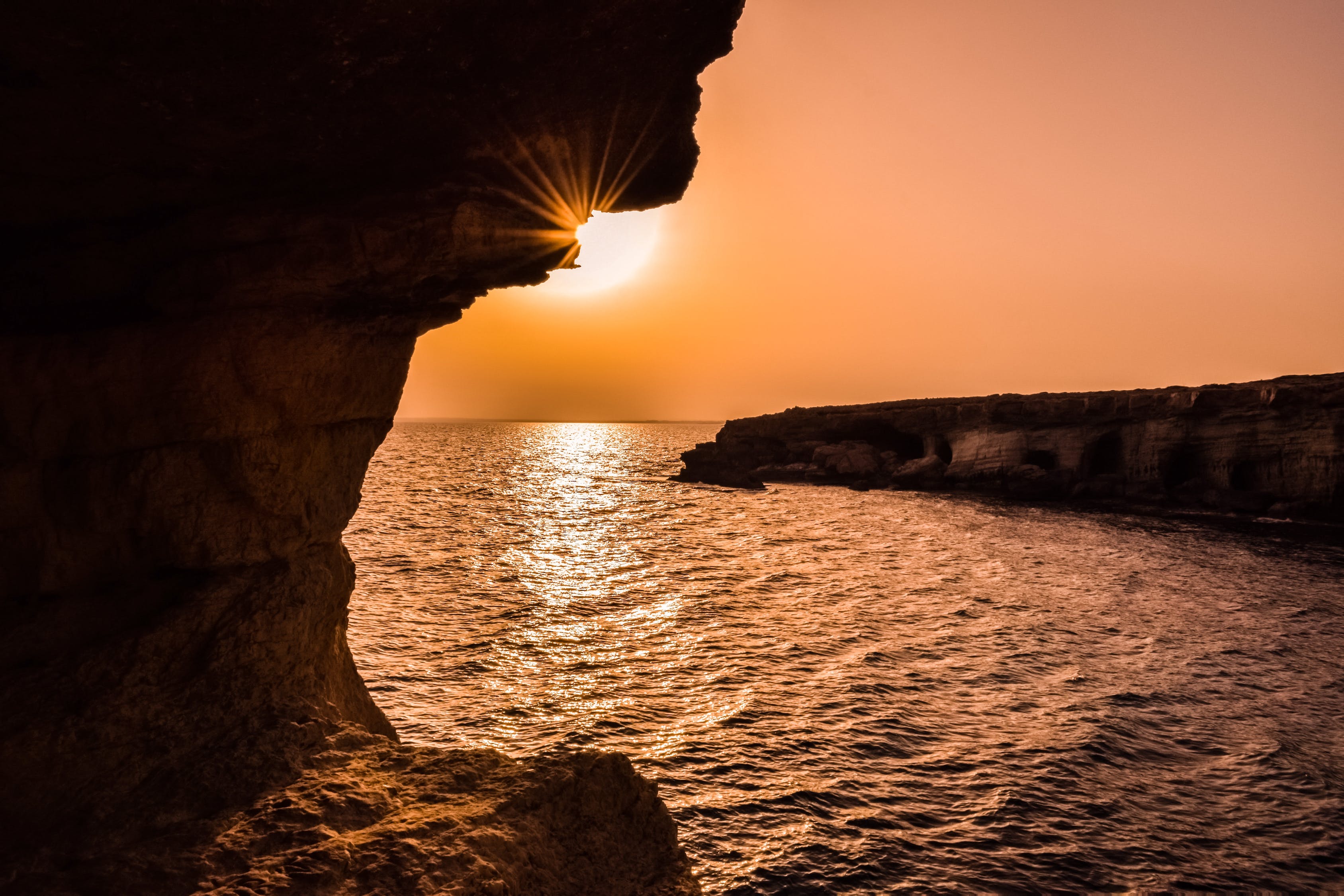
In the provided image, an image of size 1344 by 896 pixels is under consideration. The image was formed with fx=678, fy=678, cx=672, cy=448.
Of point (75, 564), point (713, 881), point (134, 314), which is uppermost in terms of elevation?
point (134, 314)

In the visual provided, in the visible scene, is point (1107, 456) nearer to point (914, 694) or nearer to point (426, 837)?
point (914, 694)

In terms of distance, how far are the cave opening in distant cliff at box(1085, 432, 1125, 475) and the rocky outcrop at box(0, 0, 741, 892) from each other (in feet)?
170

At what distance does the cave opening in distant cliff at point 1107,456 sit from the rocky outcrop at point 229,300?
5182cm

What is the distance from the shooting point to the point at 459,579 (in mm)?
23016

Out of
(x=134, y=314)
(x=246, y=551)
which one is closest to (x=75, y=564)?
(x=246, y=551)

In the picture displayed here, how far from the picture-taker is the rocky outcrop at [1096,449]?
39719mm

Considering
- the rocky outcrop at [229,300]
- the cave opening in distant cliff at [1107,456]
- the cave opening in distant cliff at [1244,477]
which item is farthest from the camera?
the cave opening in distant cliff at [1107,456]

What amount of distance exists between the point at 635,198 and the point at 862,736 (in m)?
9.55

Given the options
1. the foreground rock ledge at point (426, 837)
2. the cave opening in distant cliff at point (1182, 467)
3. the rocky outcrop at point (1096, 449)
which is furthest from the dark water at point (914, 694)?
the cave opening in distant cliff at point (1182, 467)

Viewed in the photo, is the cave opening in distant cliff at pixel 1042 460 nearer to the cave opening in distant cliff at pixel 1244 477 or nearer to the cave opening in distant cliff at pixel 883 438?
the cave opening in distant cliff at pixel 1244 477

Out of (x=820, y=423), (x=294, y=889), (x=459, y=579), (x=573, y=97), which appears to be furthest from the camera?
(x=820, y=423)

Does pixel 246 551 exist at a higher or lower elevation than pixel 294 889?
higher

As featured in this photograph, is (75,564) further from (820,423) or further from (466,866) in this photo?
(820,423)

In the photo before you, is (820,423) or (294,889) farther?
(820,423)
